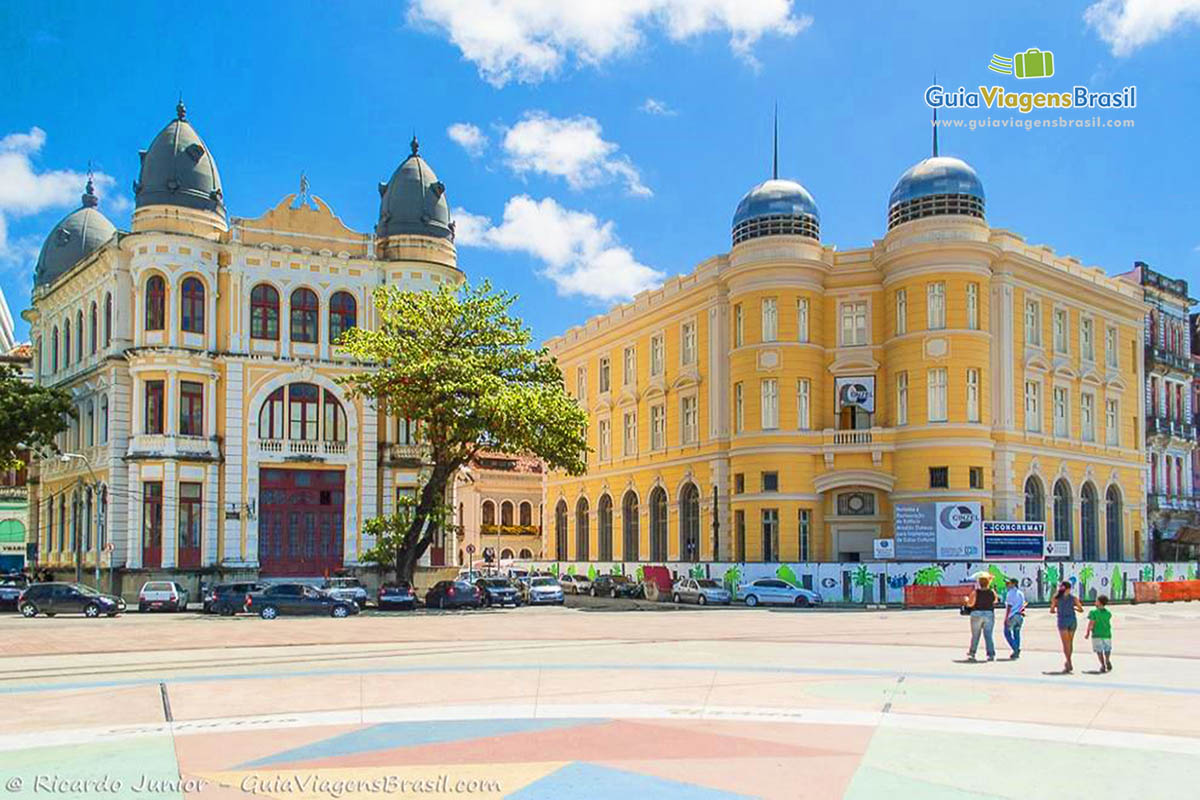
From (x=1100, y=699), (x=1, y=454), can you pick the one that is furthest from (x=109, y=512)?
(x=1100, y=699)

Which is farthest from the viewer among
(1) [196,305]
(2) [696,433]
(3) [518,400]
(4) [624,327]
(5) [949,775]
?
(4) [624,327]

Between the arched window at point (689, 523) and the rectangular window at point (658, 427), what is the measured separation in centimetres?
337

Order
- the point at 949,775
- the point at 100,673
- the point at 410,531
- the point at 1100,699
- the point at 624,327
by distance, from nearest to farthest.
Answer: the point at 949,775, the point at 1100,699, the point at 100,673, the point at 410,531, the point at 624,327

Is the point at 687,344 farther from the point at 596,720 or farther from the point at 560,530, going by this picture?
the point at 596,720

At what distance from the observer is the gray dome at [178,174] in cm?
5300

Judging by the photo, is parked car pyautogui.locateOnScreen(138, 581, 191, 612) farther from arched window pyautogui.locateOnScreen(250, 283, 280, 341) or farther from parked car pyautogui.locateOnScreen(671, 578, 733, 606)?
parked car pyautogui.locateOnScreen(671, 578, 733, 606)

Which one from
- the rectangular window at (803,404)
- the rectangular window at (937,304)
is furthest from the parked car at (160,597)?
the rectangular window at (937,304)

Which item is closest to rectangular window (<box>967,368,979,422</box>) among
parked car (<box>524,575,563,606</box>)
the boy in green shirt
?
parked car (<box>524,575,563,606</box>)

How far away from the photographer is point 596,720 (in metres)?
15.2

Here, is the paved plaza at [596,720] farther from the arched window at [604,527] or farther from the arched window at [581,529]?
the arched window at [581,529]

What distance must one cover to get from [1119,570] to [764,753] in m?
46.0

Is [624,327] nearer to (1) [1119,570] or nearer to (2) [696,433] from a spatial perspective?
(2) [696,433]

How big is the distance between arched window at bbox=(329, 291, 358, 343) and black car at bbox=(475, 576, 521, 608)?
1424cm

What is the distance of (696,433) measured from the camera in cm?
6009
